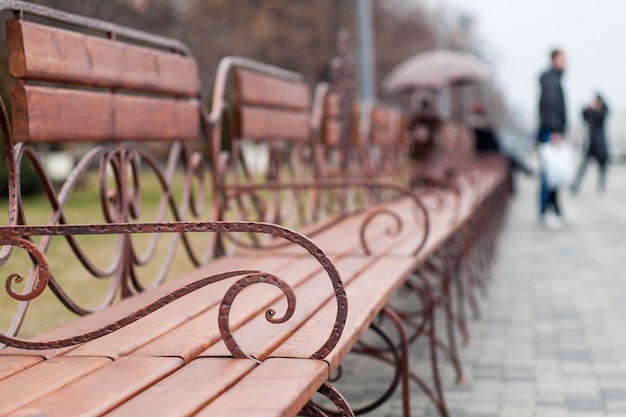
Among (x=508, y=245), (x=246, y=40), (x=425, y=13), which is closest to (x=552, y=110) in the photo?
(x=508, y=245)

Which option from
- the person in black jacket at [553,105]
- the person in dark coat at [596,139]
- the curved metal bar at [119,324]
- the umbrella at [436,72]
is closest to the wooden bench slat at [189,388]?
the curved metal bar at [119,324]

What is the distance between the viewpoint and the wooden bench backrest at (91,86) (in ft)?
9.61

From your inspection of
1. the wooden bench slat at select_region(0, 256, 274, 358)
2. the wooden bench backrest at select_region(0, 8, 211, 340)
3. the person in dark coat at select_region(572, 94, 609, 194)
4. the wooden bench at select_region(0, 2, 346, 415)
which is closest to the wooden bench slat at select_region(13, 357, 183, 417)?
the wooden bench at select_region(0, 2, 346, 415)

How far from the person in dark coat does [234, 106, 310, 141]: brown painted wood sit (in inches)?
580

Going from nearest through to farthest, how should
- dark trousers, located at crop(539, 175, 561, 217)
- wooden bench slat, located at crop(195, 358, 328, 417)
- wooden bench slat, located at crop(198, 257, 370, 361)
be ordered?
1. wooden bench slat, located at crop(195, 358, 328, 417)
2. wooden bench slat, located at crop(198, 257, 370, 361)
3. dark trousers, located at crop(539, 175, 561, 217)

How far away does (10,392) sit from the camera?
80.7 inches

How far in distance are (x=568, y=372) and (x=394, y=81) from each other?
17.1 meters

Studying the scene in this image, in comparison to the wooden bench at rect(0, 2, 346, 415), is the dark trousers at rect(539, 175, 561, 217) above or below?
below

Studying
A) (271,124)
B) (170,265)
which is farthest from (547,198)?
(170,265)

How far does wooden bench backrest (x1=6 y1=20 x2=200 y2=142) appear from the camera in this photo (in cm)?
293

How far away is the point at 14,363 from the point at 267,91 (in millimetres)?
3506

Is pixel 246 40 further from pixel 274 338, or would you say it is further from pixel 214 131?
pixel 274 338

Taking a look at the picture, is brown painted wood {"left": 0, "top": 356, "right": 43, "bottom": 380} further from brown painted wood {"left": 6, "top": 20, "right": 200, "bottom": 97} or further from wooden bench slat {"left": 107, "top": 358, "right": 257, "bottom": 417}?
brown painted wood {"left": 6, "top": 20, "right": 200, "bottom": 97}

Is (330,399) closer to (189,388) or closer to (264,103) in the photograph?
(189,388)
